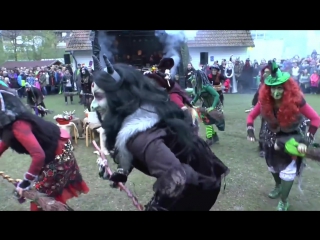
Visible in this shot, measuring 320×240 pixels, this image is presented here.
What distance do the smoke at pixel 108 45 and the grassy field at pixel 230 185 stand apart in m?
7.19

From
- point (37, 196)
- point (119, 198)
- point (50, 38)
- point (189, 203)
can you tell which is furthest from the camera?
point (50, 38)

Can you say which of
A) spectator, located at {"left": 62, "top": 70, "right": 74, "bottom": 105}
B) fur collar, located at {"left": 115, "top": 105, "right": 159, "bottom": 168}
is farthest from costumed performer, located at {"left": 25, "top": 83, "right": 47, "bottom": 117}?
fur collar, located at {"left": 115, "top": 105, "right": 159, "bottom": 168}

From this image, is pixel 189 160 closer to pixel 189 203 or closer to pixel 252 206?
pixel 189 203

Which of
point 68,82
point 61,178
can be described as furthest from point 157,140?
point 68,82

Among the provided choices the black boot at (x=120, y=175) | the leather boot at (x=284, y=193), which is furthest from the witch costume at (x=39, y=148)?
the leather boot at (x=284, y=193)

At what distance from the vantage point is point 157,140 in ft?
6.86

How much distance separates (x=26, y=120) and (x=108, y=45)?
12708mm

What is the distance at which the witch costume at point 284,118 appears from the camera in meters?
3.62

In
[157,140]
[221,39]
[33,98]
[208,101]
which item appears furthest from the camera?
[221,39]

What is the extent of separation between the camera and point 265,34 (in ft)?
64.7

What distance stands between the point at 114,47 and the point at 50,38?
12889 millimetres

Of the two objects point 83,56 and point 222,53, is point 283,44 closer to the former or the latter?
point 222,53

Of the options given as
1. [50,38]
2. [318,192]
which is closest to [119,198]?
[318,192]

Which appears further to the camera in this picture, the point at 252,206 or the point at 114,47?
the point at 114,47
